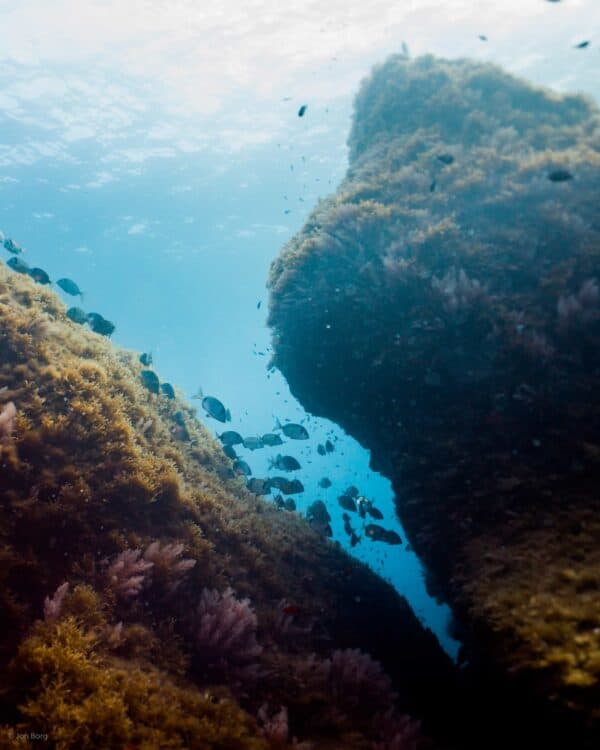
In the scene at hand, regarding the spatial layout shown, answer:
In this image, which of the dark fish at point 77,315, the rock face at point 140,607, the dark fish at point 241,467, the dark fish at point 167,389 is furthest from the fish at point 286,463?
the dark fish at point 77,315

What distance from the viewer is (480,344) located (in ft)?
25.5

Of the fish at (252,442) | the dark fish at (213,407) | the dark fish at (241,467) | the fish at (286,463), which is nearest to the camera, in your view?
the dark fish at (213,407)

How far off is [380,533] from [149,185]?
3273cm

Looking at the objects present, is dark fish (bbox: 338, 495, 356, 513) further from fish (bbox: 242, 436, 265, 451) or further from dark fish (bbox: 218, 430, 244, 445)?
dark fish (bbox: 218, 430, 244, 445)

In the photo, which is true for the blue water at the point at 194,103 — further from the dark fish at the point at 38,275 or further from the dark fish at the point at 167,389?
the dark fish at the point at 38,275

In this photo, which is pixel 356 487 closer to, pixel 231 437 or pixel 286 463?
pixel 286 463

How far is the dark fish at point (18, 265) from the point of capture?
7980 millimetres

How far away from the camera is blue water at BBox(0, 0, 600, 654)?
2030cm

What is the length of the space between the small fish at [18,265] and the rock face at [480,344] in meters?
4.90

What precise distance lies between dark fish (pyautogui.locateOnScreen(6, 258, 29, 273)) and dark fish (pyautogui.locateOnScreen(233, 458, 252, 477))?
5620 millimetres

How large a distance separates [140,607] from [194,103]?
27.9 meters

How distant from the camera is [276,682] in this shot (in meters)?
4.92

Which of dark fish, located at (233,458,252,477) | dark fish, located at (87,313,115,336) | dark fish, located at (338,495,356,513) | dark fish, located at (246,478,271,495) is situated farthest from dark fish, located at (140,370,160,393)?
dark fish, located at (338,495,356,513)

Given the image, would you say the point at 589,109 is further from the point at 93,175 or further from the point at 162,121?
the point at 93,175
